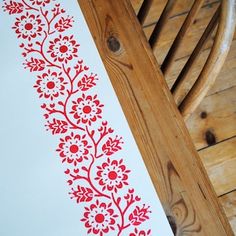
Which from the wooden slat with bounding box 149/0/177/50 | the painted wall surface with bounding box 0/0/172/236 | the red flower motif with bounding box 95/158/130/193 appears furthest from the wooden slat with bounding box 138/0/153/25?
the red flower motif with bounding box 95/158/130/193

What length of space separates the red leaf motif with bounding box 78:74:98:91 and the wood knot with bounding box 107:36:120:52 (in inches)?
3.0

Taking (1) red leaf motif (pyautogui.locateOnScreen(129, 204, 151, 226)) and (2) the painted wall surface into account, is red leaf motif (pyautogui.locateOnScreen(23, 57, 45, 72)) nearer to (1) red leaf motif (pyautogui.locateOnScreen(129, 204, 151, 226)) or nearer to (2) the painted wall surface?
(2) the painted wall surface

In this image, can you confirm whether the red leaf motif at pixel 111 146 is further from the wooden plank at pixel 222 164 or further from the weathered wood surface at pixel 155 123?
the wooden plank at pixel 222 164

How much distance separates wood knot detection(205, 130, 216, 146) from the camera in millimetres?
1380

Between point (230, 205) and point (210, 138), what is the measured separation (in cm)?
26

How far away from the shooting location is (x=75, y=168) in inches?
24.2

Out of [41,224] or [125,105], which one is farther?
[125,105]

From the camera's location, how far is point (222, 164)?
4.47 feet

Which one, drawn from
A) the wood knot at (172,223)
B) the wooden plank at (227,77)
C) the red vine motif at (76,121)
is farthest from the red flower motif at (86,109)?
the wooden plank at (227,77)

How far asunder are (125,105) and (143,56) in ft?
0.38

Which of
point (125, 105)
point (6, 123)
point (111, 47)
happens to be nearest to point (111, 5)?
point (111, 47)

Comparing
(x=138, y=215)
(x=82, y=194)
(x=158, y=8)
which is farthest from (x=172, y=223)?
(x=158, y=8)

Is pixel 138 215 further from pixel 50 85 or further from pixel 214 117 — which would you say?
pixel 214 117

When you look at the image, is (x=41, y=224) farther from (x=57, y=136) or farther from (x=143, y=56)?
(x=143, y=56)
